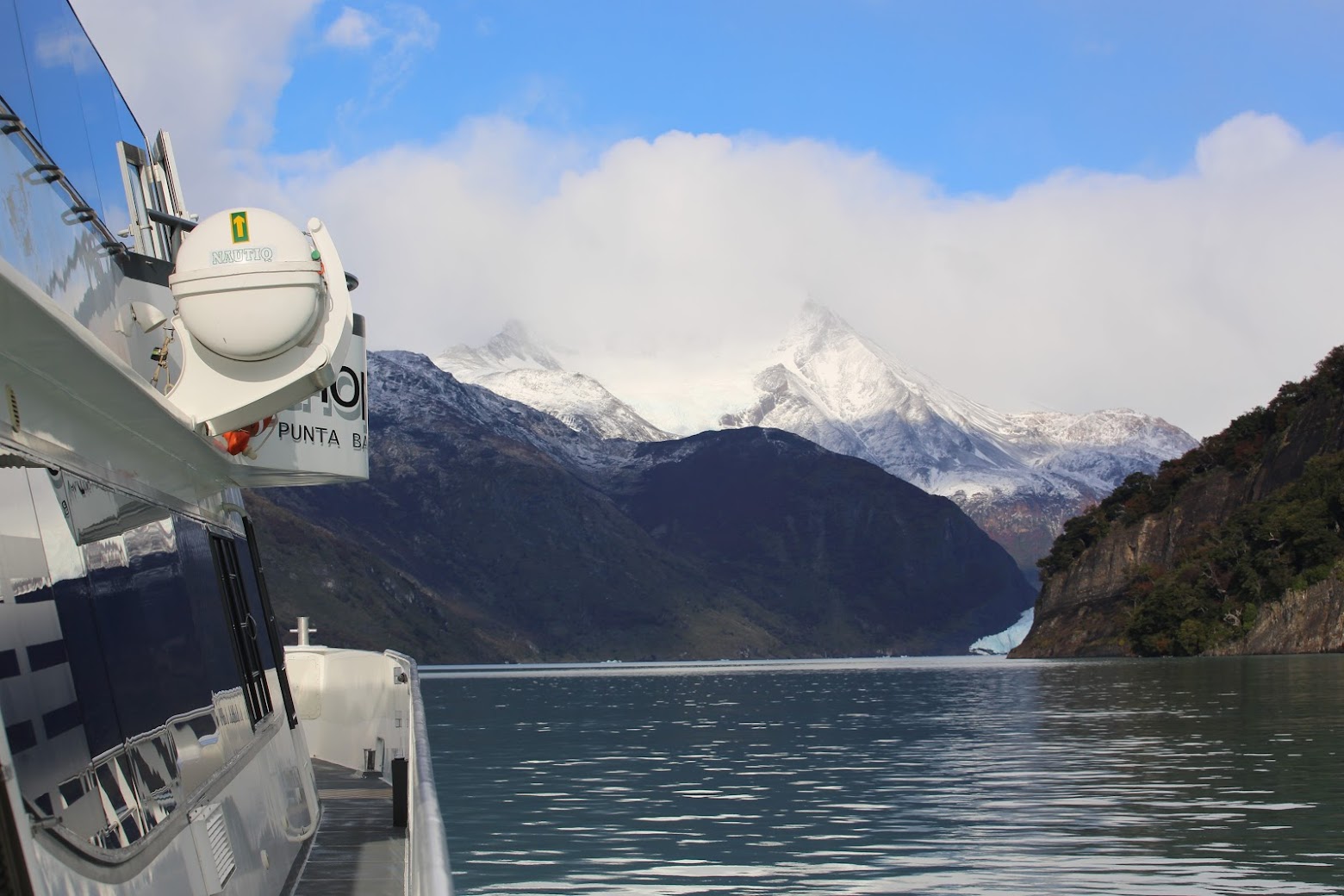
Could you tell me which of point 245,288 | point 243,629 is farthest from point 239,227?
point 243,629

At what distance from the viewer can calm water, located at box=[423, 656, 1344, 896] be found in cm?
2736

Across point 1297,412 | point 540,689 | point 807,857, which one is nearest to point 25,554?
point 807,857

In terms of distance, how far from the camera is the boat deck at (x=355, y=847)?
15.1 m

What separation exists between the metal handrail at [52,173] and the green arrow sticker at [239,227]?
1.01 meters

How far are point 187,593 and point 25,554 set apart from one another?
477 centimetres

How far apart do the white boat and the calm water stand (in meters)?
12.2

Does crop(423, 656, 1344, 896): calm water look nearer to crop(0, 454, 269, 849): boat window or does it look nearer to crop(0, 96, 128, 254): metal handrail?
crop(0, 454, 269, 849): boat window

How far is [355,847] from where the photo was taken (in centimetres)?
1739

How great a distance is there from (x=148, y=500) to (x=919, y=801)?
32.6m

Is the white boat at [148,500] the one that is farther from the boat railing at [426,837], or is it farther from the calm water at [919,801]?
the calm water at [919,801]

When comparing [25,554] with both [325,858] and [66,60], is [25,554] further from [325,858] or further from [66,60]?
[325,858]

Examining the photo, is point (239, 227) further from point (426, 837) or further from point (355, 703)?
point (355, 703)

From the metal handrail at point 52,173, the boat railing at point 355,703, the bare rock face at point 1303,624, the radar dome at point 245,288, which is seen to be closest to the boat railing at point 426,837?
the radar dome at point 245,288

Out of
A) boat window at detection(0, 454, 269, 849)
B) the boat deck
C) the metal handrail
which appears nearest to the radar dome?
the metal handrail
